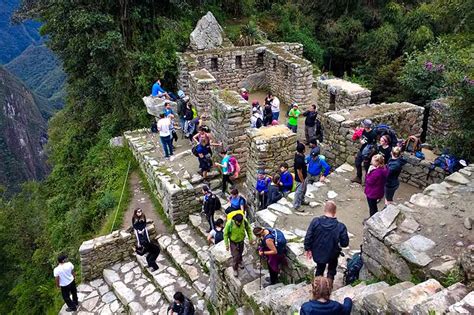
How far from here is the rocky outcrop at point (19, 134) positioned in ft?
254

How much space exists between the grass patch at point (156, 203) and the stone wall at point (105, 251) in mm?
542

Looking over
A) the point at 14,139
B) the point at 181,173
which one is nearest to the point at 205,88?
the point at 181,173

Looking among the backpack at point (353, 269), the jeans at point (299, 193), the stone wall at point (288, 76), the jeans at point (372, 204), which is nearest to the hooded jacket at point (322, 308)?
the backpack at point (353, 269)

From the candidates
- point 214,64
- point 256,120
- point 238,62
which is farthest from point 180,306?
point 238,62

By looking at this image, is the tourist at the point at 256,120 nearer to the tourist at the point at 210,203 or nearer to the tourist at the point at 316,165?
the tourist at the point at 210,203

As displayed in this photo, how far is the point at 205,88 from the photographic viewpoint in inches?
547

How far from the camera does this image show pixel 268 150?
9.42m

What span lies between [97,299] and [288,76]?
32.5 feet

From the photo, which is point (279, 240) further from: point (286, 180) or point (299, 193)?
point (286, 180)

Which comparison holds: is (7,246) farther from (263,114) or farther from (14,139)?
(14,139)

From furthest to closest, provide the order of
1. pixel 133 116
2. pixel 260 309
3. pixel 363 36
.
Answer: pixel 363 36 < pixel 133 116 < pixel 260 309

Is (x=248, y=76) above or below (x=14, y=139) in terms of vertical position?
above

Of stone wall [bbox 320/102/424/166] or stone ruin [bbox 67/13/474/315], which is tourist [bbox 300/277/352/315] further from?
stone wall [bbox 320/102/424/166]

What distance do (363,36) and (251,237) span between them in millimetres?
17567
